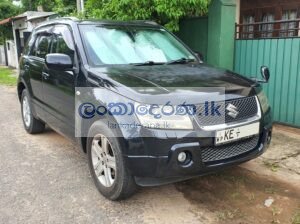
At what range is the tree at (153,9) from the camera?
603cm

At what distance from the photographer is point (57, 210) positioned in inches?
130

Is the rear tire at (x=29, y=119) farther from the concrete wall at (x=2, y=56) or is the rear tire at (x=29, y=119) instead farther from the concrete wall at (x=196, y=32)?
the concrete wall at (x=2, y=56)

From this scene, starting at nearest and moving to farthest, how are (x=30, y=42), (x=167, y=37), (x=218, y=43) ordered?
Answer: (x=167, y=37) < (x=30, y=42) < (x=218, y=43)

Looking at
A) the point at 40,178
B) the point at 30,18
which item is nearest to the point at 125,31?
the point at 40,178

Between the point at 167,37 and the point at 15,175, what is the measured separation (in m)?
2.63

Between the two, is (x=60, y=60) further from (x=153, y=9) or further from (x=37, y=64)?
(x=153, y=9)

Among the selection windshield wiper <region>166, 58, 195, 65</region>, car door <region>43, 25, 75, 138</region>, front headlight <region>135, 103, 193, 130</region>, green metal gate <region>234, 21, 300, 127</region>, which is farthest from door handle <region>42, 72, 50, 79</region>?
green metal gate <region>234, 21, 300, 127</region>

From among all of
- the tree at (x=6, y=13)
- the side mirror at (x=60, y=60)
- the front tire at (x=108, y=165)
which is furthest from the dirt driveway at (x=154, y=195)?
the tree at (x=6, y=13)

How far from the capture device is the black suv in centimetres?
292

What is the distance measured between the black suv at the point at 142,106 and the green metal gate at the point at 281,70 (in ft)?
5.04

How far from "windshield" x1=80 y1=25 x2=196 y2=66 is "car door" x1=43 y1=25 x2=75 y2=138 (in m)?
0.26

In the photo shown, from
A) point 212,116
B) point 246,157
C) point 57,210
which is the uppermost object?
point 212,116

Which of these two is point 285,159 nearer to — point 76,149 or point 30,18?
point 76,149

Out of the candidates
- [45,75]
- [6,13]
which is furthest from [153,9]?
[6,13]
